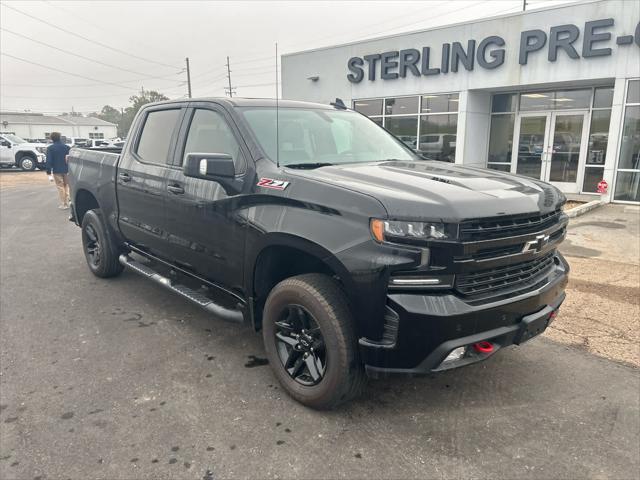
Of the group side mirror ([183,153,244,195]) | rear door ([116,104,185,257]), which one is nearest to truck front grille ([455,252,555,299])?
side mirror ([183,153,244,195])

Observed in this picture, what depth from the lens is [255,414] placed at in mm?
3043

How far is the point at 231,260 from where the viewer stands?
344 centimetres

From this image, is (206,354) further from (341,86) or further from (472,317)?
(341,86)

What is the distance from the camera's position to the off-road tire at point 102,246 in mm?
5402

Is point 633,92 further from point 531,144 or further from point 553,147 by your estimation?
point 531,144

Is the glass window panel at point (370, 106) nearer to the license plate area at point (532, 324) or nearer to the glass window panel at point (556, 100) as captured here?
the glass window panel at point (556, 100)

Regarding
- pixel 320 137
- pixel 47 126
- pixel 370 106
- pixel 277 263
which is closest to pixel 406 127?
pixel 370 106

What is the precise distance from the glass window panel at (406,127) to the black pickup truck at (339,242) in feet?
40.4

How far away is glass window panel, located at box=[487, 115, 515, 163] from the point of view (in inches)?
587

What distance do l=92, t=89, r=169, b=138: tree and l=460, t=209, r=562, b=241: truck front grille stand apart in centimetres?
7122

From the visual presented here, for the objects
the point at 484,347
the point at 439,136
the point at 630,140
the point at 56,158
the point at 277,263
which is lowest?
the point at 484,347

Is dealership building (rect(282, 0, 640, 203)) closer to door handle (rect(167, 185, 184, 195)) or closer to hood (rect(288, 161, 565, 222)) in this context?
hood (rect(288, 161, 565, 222))

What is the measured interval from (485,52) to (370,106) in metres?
4.48

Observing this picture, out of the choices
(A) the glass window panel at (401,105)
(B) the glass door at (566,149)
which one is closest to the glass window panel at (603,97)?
(B) the glass door at (566,149)
